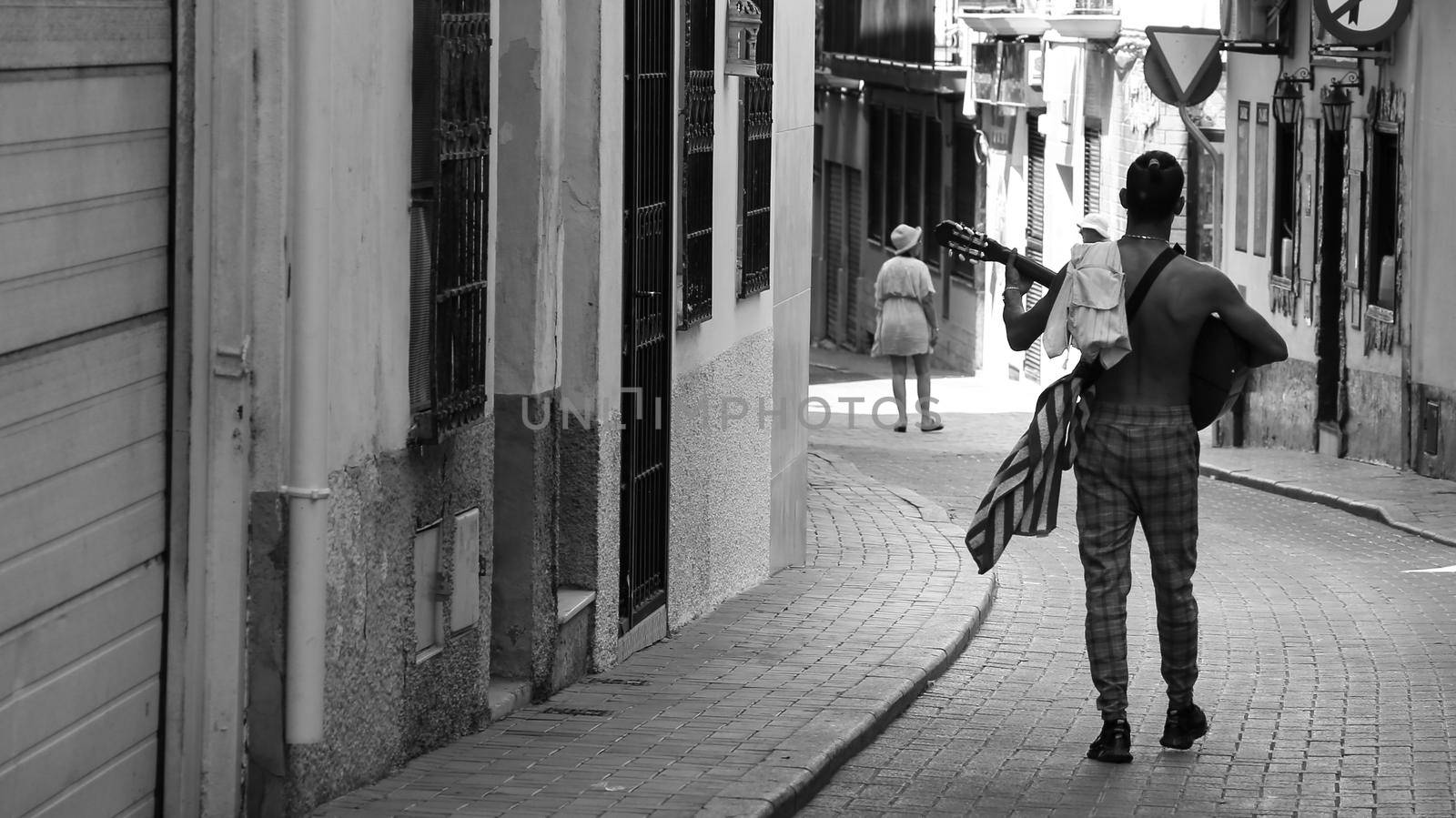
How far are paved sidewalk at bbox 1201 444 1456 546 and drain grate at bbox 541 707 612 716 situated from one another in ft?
26.1

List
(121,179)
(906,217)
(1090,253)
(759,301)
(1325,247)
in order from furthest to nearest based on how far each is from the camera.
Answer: (906,217), (1325,247), (759,301), (1090,253), (121,179)

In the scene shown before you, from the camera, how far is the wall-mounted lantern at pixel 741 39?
10.9m

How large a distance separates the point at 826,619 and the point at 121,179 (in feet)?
18.1

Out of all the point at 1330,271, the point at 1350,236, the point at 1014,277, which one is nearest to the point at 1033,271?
the point at 1014,277

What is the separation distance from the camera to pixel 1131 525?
7801mm

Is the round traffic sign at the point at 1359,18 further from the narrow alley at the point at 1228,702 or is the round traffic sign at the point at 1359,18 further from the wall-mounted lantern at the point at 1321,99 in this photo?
the narrow alley at the point at 1228,702

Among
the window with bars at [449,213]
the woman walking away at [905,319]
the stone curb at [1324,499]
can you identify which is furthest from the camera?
the woman walking away at [905,319]

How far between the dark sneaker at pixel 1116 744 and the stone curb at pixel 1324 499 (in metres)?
7.52

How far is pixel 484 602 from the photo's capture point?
773 centimetres

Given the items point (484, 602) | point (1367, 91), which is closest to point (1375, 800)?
point (484, 602)

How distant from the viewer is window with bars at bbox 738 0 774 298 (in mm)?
11609

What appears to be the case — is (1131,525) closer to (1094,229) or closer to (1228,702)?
(1228,702)

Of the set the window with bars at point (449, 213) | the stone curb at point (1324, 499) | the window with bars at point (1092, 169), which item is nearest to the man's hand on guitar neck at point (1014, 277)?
the window with bars at point (449, 213)

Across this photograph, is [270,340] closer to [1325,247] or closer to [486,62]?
[486,62]
